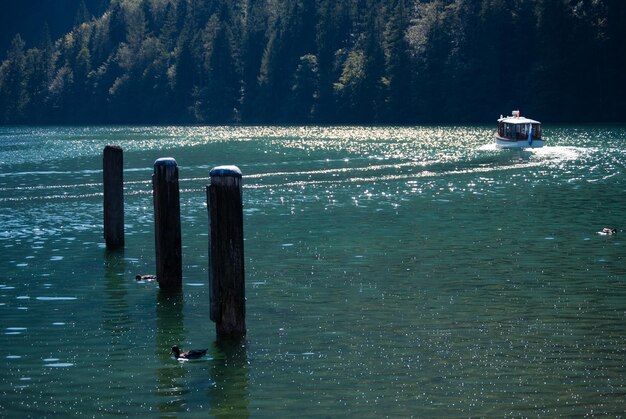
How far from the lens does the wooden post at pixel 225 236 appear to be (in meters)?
20.7

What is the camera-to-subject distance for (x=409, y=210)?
4681cm

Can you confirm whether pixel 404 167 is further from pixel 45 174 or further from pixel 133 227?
pixel 133 227

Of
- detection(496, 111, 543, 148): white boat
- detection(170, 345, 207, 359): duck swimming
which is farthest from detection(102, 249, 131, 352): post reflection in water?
detection(496, 111, 543, 148): white boat

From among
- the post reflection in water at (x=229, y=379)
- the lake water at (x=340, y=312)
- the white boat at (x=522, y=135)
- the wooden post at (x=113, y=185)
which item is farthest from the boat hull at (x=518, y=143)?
the post reflection in water at (x=229, y=379)

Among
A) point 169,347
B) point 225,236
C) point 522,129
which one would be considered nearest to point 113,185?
point 169,347

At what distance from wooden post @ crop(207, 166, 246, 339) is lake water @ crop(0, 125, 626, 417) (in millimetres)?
1082

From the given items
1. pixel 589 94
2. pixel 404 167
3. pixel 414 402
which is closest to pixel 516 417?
pixel 414 402

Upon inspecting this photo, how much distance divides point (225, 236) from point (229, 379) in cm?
255

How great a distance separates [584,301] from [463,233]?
41.7ft

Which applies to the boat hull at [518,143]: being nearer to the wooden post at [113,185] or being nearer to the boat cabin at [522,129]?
the boat cabin at [522,129]

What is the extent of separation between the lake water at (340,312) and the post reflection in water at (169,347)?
0.05 meters

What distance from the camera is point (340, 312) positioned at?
24.7m

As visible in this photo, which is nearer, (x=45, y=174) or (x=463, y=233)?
(x=463, y=233)

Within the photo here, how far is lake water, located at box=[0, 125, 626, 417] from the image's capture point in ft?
60.8
